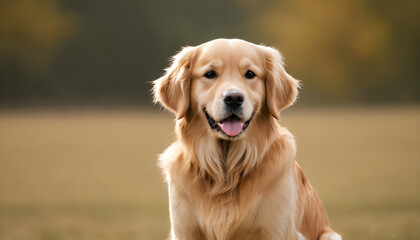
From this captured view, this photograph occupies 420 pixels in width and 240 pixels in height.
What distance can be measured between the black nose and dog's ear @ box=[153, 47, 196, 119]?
43 centimetres

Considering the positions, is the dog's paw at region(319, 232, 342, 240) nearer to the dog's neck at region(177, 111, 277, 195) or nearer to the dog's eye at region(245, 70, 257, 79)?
the dog's neck at region(177, 111, 277, 195)

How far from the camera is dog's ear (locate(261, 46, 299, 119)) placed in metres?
4.30

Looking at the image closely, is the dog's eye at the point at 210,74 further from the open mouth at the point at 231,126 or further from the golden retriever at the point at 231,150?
the open mouth at the point at 231,126

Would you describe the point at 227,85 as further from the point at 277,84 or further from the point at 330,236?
the point at 330,236

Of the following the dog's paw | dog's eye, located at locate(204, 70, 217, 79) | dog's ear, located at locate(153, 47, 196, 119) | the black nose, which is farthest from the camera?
the dog's paw

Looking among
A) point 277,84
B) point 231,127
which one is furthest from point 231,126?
point 277,84

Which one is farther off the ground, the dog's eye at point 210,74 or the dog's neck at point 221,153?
the dog's eye at point 210,74

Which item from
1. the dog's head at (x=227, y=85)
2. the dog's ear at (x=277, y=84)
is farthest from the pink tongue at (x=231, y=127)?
the dog's ear at (x=277, y=84)

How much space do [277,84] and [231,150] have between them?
1.94 feet

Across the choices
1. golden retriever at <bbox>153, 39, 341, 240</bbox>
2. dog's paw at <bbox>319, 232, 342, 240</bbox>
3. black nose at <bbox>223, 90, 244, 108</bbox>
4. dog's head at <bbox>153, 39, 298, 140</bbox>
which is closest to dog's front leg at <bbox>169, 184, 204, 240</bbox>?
golden retriever at <bbox>153, 39, 341, 240</bbox>

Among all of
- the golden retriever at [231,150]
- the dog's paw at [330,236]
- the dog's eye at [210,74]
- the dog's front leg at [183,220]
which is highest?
A: the dog's eye at [210,74]

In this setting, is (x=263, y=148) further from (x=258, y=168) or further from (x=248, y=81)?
(x=248, y=81)

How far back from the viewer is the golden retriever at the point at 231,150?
4.18 meters

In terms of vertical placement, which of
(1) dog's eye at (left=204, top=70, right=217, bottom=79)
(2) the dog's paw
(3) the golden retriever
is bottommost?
(2) the dog's paw
